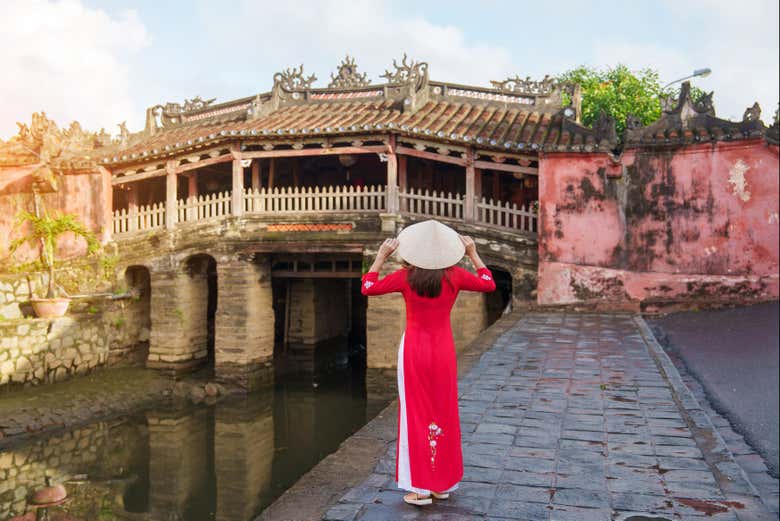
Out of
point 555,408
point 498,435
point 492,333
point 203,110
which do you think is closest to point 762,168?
point 492,333

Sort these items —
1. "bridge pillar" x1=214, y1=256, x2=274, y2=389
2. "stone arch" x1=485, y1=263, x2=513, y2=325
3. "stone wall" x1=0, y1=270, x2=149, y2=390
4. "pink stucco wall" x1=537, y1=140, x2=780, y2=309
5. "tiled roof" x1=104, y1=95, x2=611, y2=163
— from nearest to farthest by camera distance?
1. "pink stucco wall" x1=537, y1=140, x2=780, y2=309
2. "stone wall" x1=0, y1=270, x2=149, y2=390
3. "tiled roof" x1=104, y1=95, x2=611, y2=163
4. "bridge pillar" x1=214, y1=256, x2=274, y2=389
5. "stone arch" x1=485, y1=263, x2=513, y2=325

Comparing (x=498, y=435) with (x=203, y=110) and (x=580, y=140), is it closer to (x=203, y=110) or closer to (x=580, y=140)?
(x=580, y=140)

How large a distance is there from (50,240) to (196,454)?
6781 mm

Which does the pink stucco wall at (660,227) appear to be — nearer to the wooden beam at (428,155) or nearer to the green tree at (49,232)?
the wooden beam at (428,155)

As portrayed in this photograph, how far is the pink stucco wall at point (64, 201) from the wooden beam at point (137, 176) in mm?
218

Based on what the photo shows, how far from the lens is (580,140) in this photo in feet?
41.0

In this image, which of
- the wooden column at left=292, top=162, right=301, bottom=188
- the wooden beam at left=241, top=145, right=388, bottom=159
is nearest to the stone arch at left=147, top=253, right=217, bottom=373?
the wooden beam at left=241, top=145, right=388, bottom=159

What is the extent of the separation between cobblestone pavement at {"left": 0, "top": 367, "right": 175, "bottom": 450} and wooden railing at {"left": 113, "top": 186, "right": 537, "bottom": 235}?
3762mm

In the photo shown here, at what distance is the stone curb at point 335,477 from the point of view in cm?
387

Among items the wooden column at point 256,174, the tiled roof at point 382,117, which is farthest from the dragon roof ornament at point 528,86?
the wooden column at point 256,174

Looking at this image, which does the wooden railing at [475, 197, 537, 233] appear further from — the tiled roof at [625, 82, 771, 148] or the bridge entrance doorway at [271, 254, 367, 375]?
the bridge entrance doorway at [271, 254, 367, 375]

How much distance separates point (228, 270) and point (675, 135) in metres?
9.59

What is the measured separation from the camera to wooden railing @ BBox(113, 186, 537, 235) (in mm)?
13141

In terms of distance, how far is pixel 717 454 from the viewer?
4.45 metres
